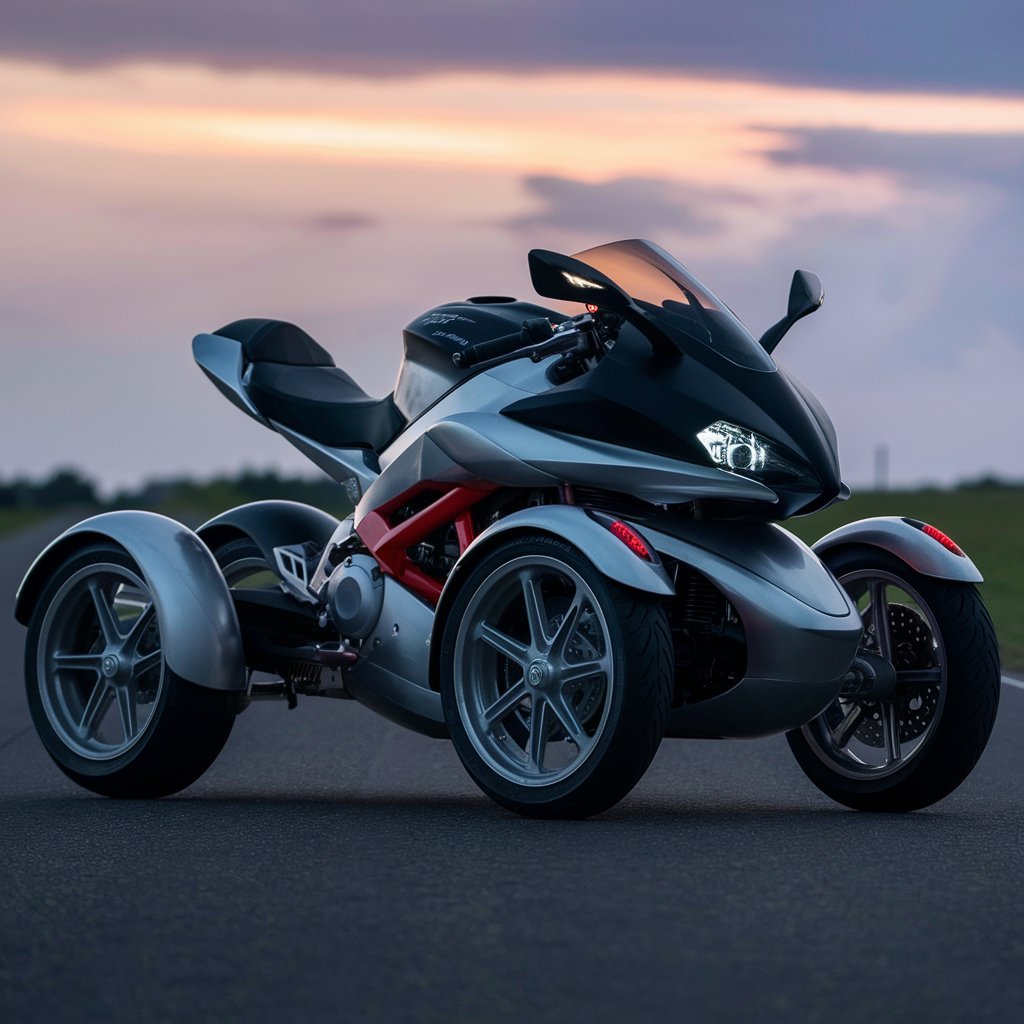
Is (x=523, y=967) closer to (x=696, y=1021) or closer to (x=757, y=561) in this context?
(x=696, y=1021)

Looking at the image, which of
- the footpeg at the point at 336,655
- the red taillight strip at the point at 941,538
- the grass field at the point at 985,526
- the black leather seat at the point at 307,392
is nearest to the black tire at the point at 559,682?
the footpeg at the point at 336,655

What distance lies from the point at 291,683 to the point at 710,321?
7.32ft

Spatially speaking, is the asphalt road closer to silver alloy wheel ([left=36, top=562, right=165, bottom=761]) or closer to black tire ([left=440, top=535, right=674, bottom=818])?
black tire ([left=440, top=535, right=674, bottom=818])

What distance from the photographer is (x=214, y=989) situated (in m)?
3.91

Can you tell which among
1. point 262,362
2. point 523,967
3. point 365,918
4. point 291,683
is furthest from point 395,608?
point 523,967

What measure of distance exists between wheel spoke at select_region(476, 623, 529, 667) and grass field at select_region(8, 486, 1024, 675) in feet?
27.9

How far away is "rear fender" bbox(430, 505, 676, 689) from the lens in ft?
20.2

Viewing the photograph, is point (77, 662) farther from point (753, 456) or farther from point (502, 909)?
point (502, 909)

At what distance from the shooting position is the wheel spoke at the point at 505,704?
6.58m

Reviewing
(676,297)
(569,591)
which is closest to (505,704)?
(569,591)

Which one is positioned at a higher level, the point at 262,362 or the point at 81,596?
the point at 262,362

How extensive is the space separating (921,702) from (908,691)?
62 mm

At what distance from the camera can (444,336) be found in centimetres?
759

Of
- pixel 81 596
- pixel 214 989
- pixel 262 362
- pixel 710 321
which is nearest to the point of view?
pixel 214 989
